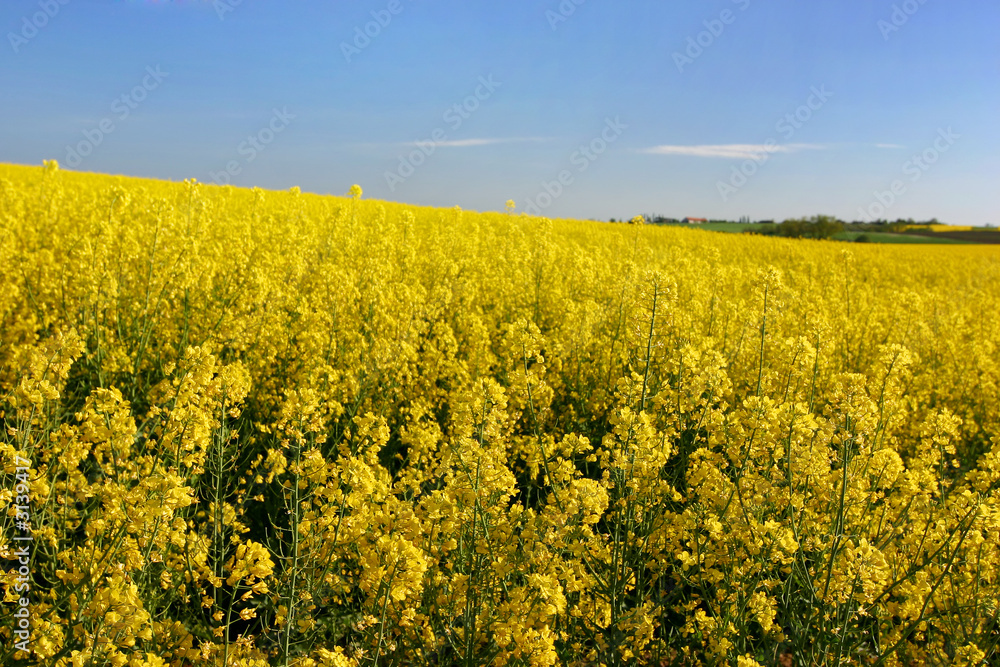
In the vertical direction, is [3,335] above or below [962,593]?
above

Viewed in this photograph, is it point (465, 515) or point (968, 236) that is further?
point (968, 236)

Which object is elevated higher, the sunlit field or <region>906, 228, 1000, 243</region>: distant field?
<region>906, 228, 1000, 243</region>: distant field

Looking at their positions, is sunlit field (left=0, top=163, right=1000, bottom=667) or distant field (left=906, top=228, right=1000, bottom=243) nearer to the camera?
sunlit field (left=0, top=163, right=1000, bottom=667)

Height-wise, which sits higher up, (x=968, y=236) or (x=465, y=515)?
(x=968, y=236)

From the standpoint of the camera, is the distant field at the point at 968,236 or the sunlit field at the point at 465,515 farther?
the distant field at the point at 968,236

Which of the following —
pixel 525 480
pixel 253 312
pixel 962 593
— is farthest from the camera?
pixel 253 312

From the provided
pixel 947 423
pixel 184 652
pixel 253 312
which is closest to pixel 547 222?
pixel 253 312

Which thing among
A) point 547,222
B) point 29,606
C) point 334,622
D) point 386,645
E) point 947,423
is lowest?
point 334,622

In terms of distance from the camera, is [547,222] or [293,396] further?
[547,222]

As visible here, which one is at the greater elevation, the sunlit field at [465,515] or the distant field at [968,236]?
the distant field at [968,236]

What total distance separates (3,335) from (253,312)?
1873mm

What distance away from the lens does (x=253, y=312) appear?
16.6 feet

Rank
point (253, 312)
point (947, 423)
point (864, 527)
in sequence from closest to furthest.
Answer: point (864, 527)
point (947, 423)
point (253, 312)

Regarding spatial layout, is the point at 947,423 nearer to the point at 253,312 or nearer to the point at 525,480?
the point at 525,480
